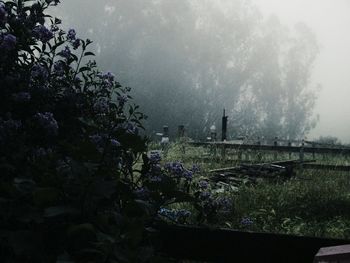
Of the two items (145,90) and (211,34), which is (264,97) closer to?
(211,34)

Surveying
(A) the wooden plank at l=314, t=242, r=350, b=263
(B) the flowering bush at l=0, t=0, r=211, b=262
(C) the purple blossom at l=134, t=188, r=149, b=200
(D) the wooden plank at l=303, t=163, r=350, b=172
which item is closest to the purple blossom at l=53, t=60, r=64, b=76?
(B) the flowering bush at l=0, t=0, r=211, b=262

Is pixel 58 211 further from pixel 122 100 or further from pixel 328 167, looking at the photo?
pixel 328 167

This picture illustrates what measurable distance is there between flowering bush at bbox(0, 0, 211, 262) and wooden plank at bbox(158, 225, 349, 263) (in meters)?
0.25

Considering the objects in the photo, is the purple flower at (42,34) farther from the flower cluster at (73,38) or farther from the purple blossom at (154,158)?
the purple blossom at (154,158)

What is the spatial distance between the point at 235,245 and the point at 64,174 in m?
1.18

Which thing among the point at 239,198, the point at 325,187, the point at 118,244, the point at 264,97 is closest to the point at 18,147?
the point at 118,244

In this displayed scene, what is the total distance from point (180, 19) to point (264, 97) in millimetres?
13580

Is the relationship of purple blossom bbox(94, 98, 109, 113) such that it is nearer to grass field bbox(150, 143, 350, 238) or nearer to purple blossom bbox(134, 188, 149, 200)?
purple blossom bbox(134, 188, 149, 200)

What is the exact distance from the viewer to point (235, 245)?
98.4 inches

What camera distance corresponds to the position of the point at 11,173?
7.25 ft

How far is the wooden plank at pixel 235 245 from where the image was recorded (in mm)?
2471

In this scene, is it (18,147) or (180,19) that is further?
(180,19)

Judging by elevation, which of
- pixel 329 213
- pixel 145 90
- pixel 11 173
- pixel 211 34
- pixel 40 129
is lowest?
pixel 329 213

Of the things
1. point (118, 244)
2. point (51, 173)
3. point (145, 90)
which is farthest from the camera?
point (145, 90)
